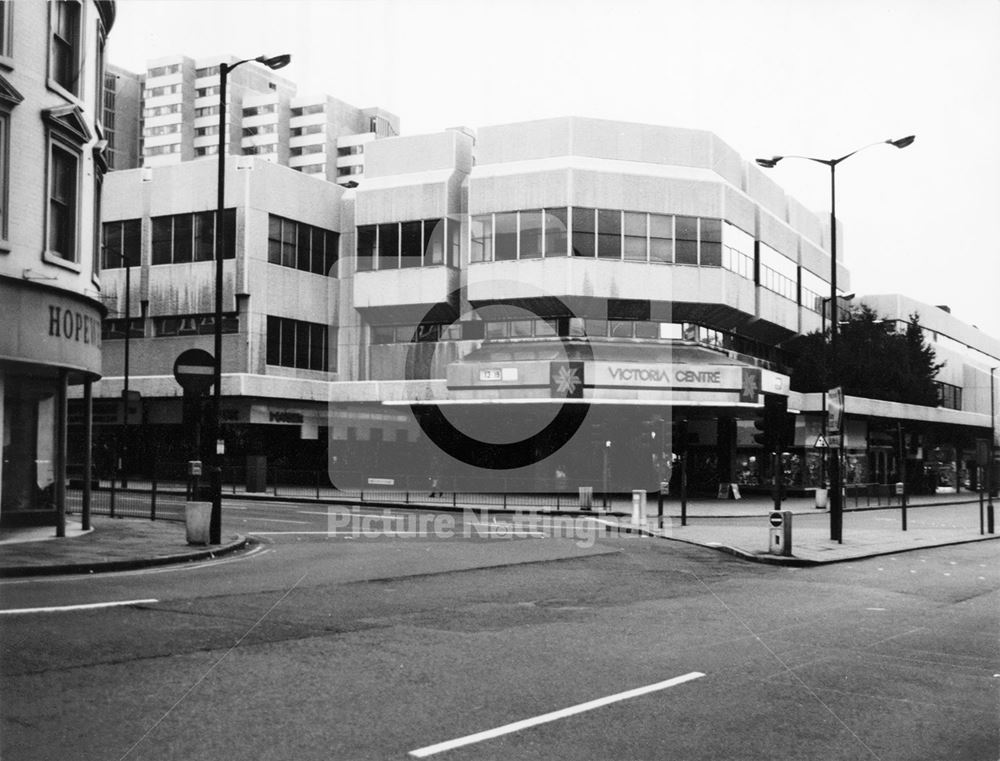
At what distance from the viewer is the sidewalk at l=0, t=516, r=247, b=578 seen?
14.1 metres

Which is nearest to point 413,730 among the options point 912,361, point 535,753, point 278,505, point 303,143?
point 535,753

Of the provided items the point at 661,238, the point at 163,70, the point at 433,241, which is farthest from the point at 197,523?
the point at 163,70

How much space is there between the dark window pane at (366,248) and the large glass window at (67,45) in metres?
28.3

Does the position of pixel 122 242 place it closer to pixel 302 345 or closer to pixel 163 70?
pixel 302 345

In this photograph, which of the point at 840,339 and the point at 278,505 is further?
the point at 840,339

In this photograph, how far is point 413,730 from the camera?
255 inches

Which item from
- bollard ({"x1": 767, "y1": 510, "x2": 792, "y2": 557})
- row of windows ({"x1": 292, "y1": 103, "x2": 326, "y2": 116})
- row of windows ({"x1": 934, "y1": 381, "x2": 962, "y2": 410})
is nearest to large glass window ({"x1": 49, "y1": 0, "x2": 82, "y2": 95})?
bollard ({"x1": 767, "y1": 510, "x2": 792, "y2": 557})

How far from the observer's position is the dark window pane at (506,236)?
141 feet

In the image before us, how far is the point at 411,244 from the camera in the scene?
1823 inches

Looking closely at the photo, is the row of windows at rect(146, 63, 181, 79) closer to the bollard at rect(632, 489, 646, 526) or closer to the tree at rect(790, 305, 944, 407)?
the tree at rect(790, 305, 944, 407)

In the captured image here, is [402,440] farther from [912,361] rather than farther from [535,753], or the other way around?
[535,753]

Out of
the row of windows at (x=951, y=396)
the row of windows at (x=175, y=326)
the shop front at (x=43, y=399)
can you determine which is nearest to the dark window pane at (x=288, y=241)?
the row of windows at (x=175, y=326)

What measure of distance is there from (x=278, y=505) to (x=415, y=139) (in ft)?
68.4

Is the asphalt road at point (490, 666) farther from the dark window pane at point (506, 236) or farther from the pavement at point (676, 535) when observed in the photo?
the dark window pane at point (506, 236)
